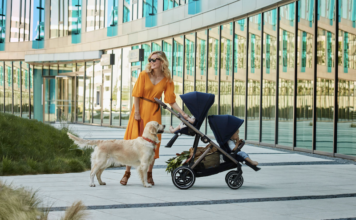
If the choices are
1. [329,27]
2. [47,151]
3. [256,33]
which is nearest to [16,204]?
[47,151]

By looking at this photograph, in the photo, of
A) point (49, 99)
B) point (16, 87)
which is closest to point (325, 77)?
point (49, 99)

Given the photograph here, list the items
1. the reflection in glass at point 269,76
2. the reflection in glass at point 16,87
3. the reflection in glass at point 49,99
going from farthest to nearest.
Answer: the reflection in glass at point 16,87 → the reflection in glass at point 49,99 → the reflection in glass at point 269,76

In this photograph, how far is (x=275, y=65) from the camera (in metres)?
15.0

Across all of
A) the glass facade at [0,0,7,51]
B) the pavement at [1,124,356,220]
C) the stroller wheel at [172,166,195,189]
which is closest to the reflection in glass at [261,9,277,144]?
the pavement at [1,124,356,220]

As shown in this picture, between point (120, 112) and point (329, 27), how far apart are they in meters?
15.9

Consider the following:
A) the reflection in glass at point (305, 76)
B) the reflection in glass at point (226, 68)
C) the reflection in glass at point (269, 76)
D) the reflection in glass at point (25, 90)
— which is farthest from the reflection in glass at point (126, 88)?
the reflection in glass at point (305, 76)

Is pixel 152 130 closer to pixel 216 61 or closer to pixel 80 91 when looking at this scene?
pixel 216 61

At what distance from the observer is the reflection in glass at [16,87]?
3716 cm

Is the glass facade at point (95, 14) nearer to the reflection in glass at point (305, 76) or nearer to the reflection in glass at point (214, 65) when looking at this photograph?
the reflection in glass at point (214, 65)

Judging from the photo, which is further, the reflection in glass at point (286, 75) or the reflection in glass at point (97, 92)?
the reflection in glass at point (97, 92)

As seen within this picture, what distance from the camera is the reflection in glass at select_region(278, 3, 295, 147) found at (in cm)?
1427

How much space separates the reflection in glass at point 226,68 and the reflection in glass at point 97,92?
12120 mm

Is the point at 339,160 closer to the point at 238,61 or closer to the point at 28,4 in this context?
the point at 238,61

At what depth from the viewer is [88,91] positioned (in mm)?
30484
